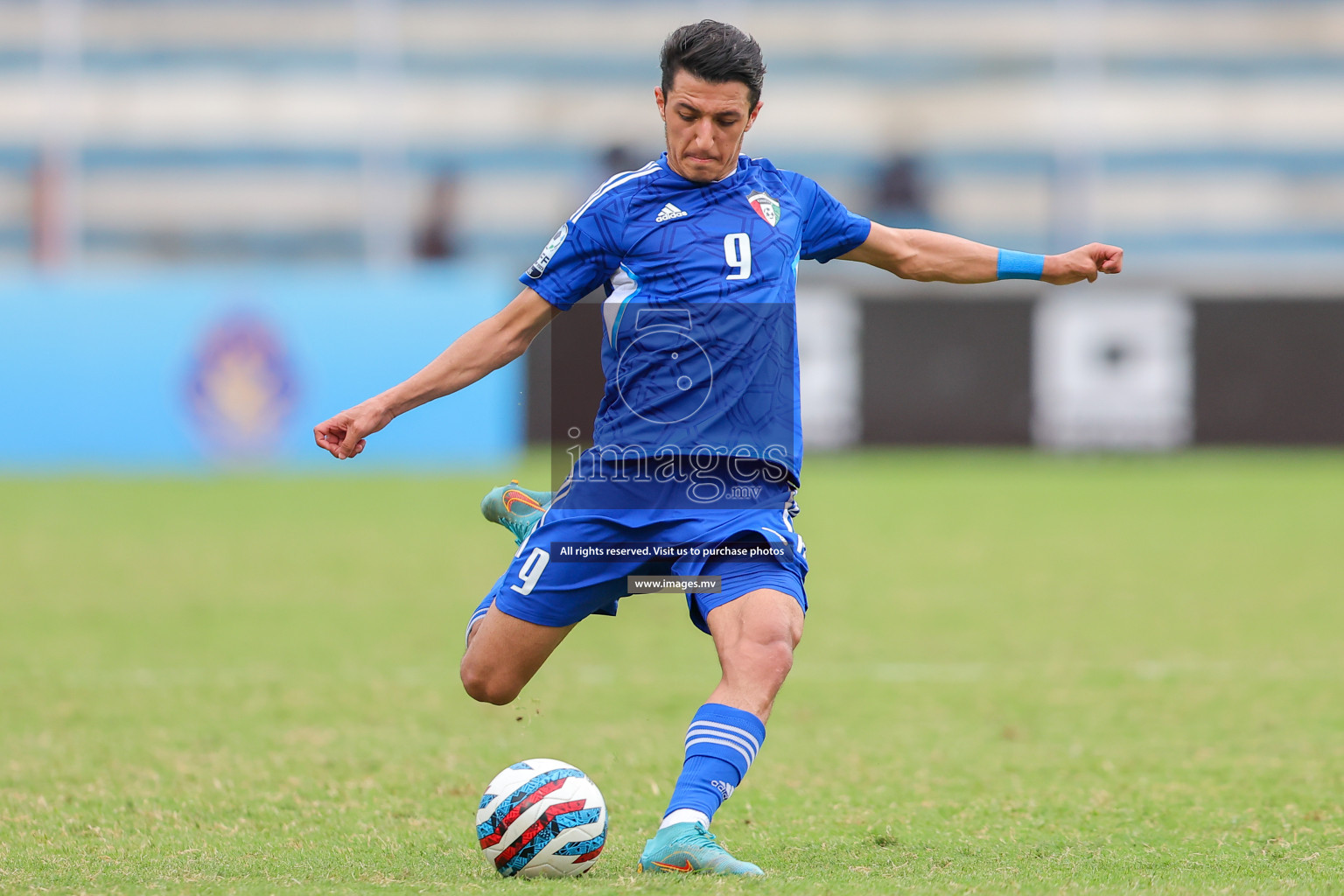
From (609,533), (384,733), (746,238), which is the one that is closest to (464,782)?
(384,733)

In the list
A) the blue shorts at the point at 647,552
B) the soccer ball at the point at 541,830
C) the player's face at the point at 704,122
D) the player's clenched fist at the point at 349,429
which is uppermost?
the player's face at the point at 704,122

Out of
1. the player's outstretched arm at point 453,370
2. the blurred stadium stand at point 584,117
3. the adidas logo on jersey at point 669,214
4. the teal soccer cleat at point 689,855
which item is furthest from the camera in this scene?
the blurred stadium stand at point 584,117

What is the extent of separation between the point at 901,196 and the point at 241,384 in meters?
7.55

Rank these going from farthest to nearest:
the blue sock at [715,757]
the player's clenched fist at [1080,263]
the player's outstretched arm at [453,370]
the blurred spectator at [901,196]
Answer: the blurred spectator at [901,196] < the player's clenched fist at [1080,263] < the player's outstretched arm at [453,370] < the blue sock at [715,757]

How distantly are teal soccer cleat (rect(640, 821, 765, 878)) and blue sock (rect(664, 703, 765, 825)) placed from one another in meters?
0.05

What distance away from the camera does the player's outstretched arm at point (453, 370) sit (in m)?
4.13

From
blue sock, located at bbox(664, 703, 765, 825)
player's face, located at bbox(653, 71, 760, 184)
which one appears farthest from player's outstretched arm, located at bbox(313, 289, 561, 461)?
blue sock, located at bbox(664, 703, 765, 825)

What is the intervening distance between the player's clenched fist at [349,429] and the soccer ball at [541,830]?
88 cm

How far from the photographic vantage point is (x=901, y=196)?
62.4ft

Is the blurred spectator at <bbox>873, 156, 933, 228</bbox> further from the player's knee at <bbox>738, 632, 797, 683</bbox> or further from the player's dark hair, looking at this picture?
the player's knee at <bbox>738, 632, 797, 683</bbox>

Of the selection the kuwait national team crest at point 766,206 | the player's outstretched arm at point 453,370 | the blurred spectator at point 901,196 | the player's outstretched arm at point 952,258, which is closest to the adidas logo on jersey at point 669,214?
the kuwait national team crest at point 766,206

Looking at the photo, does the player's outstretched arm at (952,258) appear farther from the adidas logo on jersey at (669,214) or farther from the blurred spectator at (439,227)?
the blurred spectator at (439,227)

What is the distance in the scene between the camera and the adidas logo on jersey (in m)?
4.25

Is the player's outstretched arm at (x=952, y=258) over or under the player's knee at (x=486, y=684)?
over
